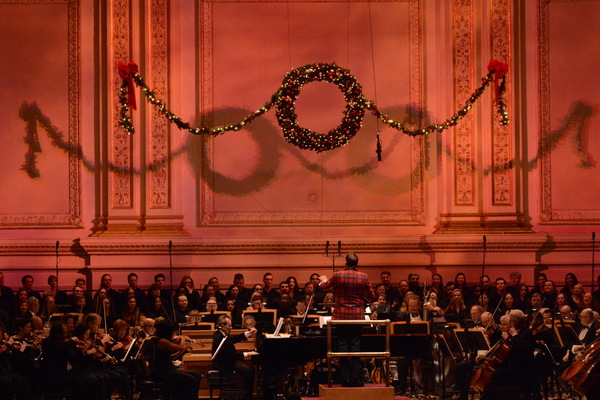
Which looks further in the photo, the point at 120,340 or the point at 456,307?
the point at 456,307

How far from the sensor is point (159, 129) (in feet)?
55.0

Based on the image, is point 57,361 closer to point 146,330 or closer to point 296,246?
point 146,330

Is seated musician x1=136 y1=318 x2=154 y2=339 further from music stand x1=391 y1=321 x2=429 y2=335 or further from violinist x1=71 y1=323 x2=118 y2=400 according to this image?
music stand x1=391 y1=321 x2=429 y2=335

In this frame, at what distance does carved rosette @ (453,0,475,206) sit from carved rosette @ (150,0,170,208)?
4755 mm

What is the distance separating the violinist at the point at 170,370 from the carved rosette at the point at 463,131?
277 inches

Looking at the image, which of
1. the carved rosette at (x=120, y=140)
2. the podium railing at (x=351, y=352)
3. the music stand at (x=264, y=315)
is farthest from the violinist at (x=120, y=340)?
the carved rosette at (x=120, y=140)

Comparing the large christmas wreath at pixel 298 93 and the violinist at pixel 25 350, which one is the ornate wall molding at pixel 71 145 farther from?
the violinist at pixel 25 350

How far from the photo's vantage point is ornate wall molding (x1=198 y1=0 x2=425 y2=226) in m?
16.9

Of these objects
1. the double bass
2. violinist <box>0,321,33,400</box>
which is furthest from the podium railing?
violinist <box>0,321,33,400</box>

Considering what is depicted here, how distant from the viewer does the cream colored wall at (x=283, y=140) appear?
16.7m

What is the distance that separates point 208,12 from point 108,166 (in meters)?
Result: 3.06

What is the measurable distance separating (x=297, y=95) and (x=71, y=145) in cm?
428

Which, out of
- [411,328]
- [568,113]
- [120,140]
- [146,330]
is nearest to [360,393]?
[411,328]

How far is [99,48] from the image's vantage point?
55.5 ft
